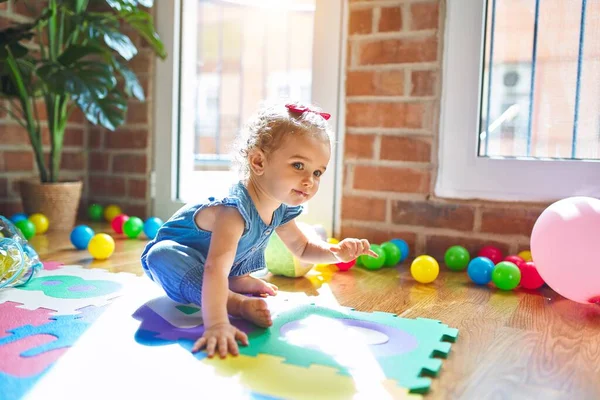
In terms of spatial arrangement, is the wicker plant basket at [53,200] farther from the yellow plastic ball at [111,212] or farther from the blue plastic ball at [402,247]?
the blue plastic ball at [402,247]

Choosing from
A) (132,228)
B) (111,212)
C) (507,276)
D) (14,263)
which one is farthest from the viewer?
(111,212)

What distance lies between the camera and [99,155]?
2.73 metres

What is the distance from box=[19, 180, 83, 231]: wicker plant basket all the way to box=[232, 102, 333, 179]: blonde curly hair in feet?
4.12

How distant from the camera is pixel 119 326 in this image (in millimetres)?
1185

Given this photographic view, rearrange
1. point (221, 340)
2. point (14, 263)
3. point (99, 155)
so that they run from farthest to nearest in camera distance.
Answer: point (99, 155)
point (14, 263)
point (221, 340)

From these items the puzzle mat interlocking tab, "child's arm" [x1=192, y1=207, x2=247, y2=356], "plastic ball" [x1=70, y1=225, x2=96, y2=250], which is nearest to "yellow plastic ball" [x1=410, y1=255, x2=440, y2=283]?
"child's arm" [x1=192, y1=207, x2=247, y2=356]

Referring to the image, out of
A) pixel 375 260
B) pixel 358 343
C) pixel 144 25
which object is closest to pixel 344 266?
pixel 375 260

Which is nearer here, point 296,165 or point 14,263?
point 296,165

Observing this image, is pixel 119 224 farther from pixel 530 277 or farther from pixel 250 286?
pixel 530 277

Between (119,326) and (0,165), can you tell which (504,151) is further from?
(0,165)

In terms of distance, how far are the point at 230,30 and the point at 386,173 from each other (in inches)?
107

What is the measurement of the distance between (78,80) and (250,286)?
1008 mm

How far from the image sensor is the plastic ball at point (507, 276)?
159 centimetres

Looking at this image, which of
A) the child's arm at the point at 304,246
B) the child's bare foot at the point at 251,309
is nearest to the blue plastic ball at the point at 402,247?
the child's arm at the point at 304,246
